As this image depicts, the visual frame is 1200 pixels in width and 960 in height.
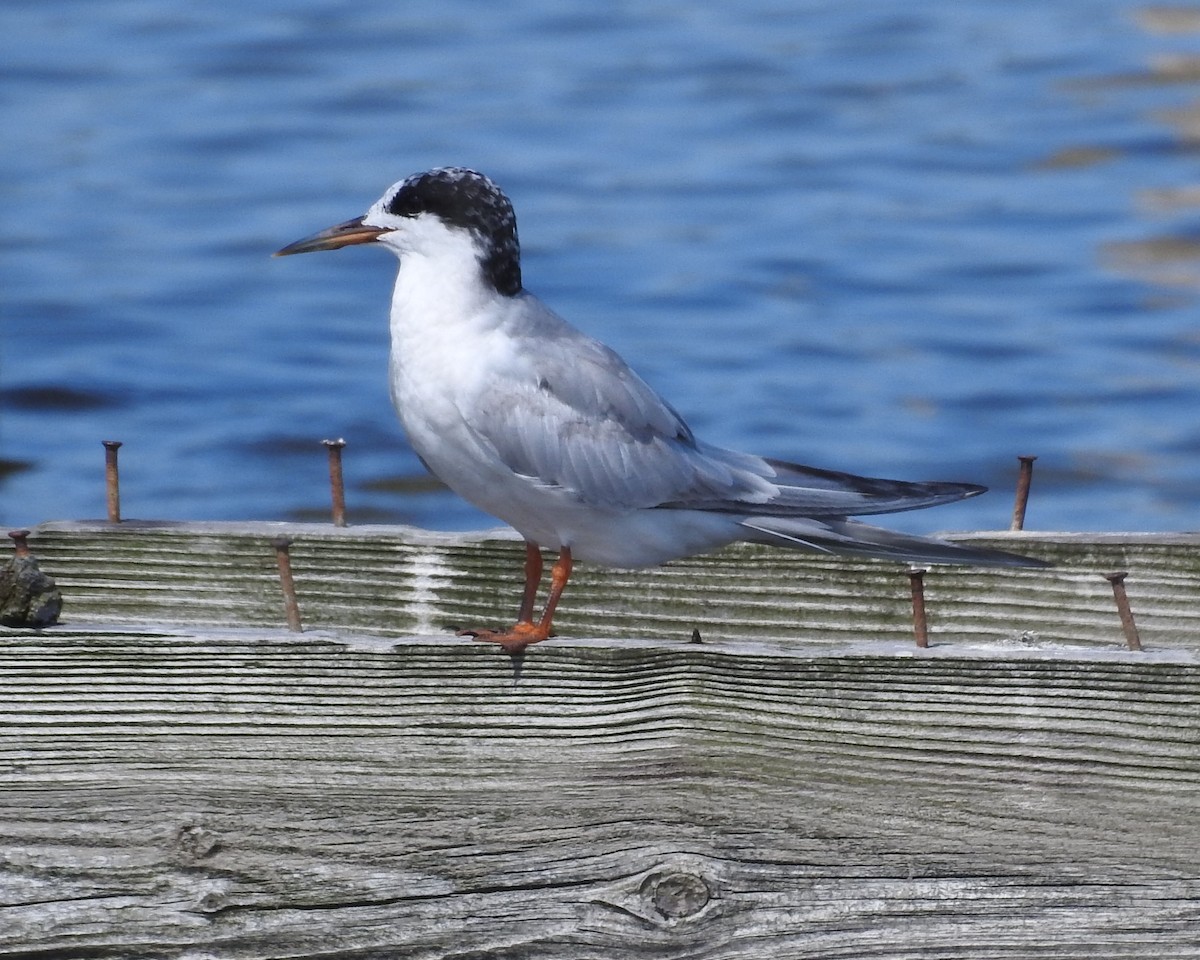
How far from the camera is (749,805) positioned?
233 centimetres

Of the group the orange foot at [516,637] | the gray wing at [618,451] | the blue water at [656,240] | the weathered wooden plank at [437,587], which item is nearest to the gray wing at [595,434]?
the gray wing at [618,451]

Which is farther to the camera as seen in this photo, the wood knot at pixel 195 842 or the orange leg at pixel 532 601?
the orange leg at pixel 532 601

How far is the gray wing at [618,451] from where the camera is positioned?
3.25 m

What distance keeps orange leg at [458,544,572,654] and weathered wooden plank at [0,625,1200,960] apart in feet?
0.64

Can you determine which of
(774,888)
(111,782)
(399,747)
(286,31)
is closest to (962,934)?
(774,888)

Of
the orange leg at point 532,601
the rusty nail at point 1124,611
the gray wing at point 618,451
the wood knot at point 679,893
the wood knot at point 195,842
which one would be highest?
the gray wing at point 618,451

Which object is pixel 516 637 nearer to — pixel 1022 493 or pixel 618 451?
pixel 618 451

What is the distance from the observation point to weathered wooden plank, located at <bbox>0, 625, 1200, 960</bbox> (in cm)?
230

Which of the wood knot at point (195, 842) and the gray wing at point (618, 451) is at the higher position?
the gray wing at point (618, 451)

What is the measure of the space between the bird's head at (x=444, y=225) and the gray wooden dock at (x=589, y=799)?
1159 mm

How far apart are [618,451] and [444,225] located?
502 mm

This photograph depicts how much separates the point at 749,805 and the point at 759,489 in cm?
103

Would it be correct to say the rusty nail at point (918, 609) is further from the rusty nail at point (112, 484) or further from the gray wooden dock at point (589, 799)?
the rusty nail at point (112, 484)

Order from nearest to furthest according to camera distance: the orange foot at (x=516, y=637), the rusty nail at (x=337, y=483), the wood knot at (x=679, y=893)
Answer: the wood knot at (x=679, y=893) → the orange foot at (x=516, y=637) → the rusty nail at (x=337, y=483)
